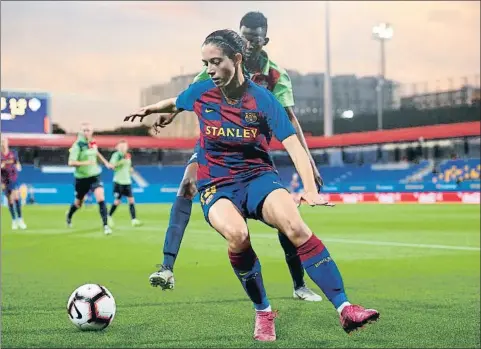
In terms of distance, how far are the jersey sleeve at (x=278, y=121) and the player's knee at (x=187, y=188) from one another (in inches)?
18.1

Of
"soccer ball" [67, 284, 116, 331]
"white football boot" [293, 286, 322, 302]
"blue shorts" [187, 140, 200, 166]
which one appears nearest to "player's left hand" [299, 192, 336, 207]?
"blue shorts" [187, 140, 200, 166]

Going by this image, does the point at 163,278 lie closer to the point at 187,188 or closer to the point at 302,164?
the point at 187,188

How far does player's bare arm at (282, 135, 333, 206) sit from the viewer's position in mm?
2289

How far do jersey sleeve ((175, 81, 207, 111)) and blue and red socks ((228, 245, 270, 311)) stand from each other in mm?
599

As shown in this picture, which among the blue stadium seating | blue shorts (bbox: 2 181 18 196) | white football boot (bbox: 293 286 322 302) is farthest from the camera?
the blue stadium seating

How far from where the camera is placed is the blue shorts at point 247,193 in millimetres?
2520

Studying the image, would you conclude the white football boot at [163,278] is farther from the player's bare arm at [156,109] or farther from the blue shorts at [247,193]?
the player's bare arm at [156,109]

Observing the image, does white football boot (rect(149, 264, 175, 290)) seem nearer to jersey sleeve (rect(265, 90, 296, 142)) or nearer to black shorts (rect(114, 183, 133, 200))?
jersey sleeve (rect(265, 90, 296, 142))

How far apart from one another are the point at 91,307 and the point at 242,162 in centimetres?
308

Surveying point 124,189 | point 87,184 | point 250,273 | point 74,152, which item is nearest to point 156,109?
point 250,273

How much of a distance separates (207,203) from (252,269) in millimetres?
474

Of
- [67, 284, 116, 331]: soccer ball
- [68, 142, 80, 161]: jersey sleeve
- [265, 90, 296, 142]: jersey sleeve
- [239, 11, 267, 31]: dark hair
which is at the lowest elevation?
[67, 284, 116, 331]: soccer ball

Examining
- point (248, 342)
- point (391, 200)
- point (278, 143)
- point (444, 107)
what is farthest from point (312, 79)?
point (444, 107)

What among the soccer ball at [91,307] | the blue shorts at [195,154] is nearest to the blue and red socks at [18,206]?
the soccer ball at [91,307]
